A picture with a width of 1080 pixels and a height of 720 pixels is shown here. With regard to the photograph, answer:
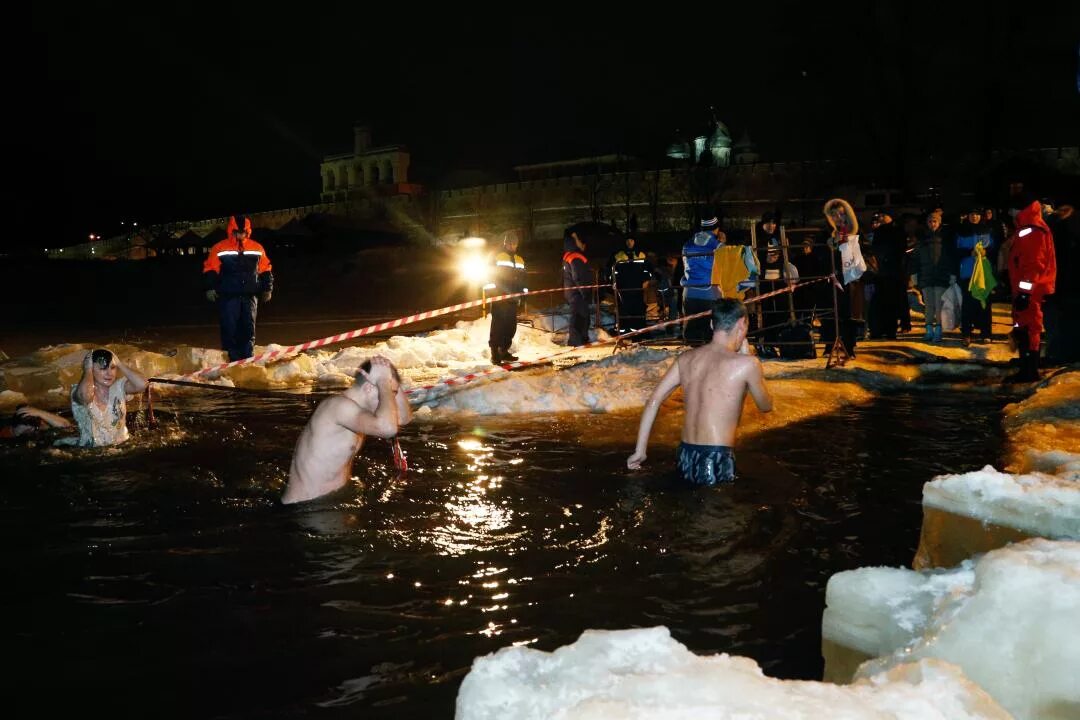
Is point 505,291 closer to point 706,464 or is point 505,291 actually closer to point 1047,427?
point 706,464

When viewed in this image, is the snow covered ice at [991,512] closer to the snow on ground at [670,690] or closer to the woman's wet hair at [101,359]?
the snow on ground at [670,690]

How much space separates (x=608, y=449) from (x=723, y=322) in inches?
88.3

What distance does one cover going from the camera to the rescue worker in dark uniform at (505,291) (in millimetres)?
13539

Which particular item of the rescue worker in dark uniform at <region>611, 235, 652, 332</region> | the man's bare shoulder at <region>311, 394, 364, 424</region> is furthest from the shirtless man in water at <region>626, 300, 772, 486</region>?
the rescue worker in dark uniform at <region>611, 235, 652, 332</region>

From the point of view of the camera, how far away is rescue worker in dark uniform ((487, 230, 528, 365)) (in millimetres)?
13539

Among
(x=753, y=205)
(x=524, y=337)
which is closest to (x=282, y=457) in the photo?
(x=524, y=337)

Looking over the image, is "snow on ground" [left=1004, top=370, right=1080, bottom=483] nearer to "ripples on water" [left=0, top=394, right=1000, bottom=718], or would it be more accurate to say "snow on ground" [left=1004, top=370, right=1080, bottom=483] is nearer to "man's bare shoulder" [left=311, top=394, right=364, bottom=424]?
"ripples on water" [left=0, top=394, right=1000, bottom=718]

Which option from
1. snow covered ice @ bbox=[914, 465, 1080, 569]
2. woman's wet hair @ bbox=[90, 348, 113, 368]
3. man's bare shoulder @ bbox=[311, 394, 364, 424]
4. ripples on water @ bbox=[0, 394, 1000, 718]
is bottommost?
ripples on water @ bbox=[0, 394, 1000, 718]

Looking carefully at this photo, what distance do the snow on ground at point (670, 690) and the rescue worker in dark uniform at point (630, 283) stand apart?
38.7ft

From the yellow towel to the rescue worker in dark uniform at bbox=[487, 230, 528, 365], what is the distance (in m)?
3.36

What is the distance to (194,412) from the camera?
33.7 ft

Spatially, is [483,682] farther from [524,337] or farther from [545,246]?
[545,246]

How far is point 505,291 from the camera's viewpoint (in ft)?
44.5

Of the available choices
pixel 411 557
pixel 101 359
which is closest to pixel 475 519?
pixel 411 557
